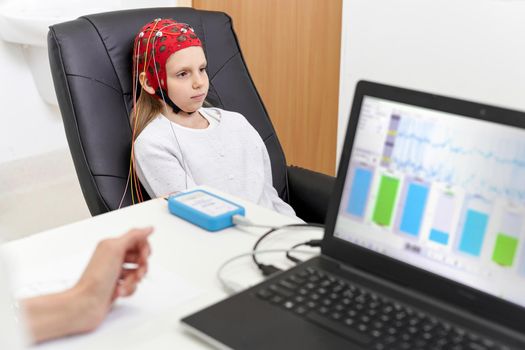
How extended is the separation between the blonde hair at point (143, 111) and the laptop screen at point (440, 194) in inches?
30.8

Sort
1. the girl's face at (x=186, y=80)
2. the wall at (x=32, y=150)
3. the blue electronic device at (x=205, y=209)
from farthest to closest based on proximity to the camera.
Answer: the wall at (x=32, y=150), the girl's face at (x=186, y=80), the blue electronic device at (x=205, y=209)

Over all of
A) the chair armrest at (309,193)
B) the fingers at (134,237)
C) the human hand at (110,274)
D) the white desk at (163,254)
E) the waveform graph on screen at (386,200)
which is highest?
the waveform graph on screen at (386,200)

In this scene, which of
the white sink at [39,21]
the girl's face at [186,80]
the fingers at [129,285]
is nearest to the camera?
the fingers at [129,285]

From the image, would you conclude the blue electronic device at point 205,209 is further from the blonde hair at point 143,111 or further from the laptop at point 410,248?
the blonde hair at point 143,111

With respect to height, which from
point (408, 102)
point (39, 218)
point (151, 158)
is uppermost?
point (408, 102)

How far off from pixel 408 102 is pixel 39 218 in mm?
2094

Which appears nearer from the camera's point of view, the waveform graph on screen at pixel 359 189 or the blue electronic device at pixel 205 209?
the waveform graph on screen at pixel 359 189

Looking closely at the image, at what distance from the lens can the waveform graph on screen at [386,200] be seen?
37.3 inches

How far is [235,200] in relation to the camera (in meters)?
1.34

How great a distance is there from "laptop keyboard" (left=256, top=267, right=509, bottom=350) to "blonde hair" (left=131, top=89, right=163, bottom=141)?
798mm

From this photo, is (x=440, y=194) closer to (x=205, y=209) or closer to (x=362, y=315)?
(x=362, y=315)

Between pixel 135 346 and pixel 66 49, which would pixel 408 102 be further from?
pixel 66 49

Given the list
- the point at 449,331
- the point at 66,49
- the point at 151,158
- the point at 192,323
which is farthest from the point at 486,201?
the point at 66,49

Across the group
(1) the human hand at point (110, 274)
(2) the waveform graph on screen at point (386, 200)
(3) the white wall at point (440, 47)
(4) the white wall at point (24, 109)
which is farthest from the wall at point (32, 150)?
(2) the waveform graph on screen at point (386, 200)
